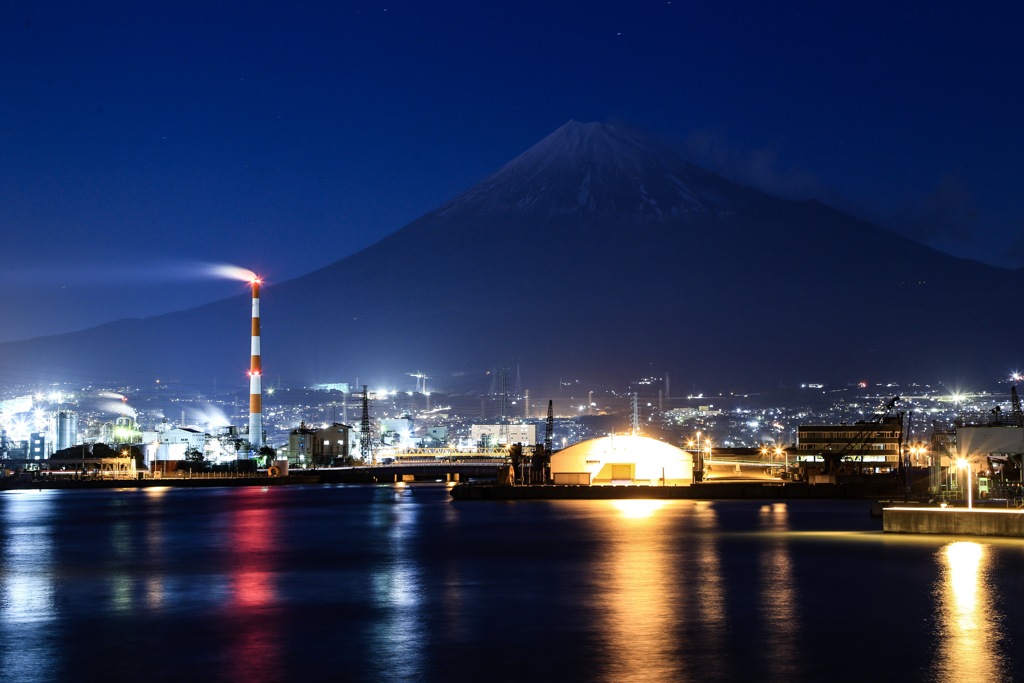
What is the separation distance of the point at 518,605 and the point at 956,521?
15709mm

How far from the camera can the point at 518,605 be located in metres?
21.9

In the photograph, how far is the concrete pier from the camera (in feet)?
105

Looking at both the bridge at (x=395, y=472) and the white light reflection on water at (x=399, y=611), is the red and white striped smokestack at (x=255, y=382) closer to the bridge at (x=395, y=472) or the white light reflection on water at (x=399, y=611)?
the bridge at (x=395, y=472)

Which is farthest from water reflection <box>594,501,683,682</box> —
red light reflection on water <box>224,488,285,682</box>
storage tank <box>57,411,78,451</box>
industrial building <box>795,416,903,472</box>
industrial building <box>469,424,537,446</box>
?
industrial building <box>469,424,537,446</box>

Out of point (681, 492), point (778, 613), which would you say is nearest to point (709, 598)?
point (778, 613)

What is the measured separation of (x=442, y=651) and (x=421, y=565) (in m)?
13.2

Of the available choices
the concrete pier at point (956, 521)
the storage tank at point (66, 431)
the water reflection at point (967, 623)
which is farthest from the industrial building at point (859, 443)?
the storage tank at point (66, 431)

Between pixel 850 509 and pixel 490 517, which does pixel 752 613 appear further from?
pixel 850 509

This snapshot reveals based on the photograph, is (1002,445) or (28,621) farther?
(1002,445)

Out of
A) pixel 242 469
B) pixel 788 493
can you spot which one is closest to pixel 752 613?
pixel 788 493

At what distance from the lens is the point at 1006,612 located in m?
19.7

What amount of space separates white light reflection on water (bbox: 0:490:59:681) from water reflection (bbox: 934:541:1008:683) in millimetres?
10664

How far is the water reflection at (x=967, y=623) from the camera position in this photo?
50.1 ft

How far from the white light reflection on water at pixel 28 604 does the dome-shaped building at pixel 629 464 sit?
30522mm
